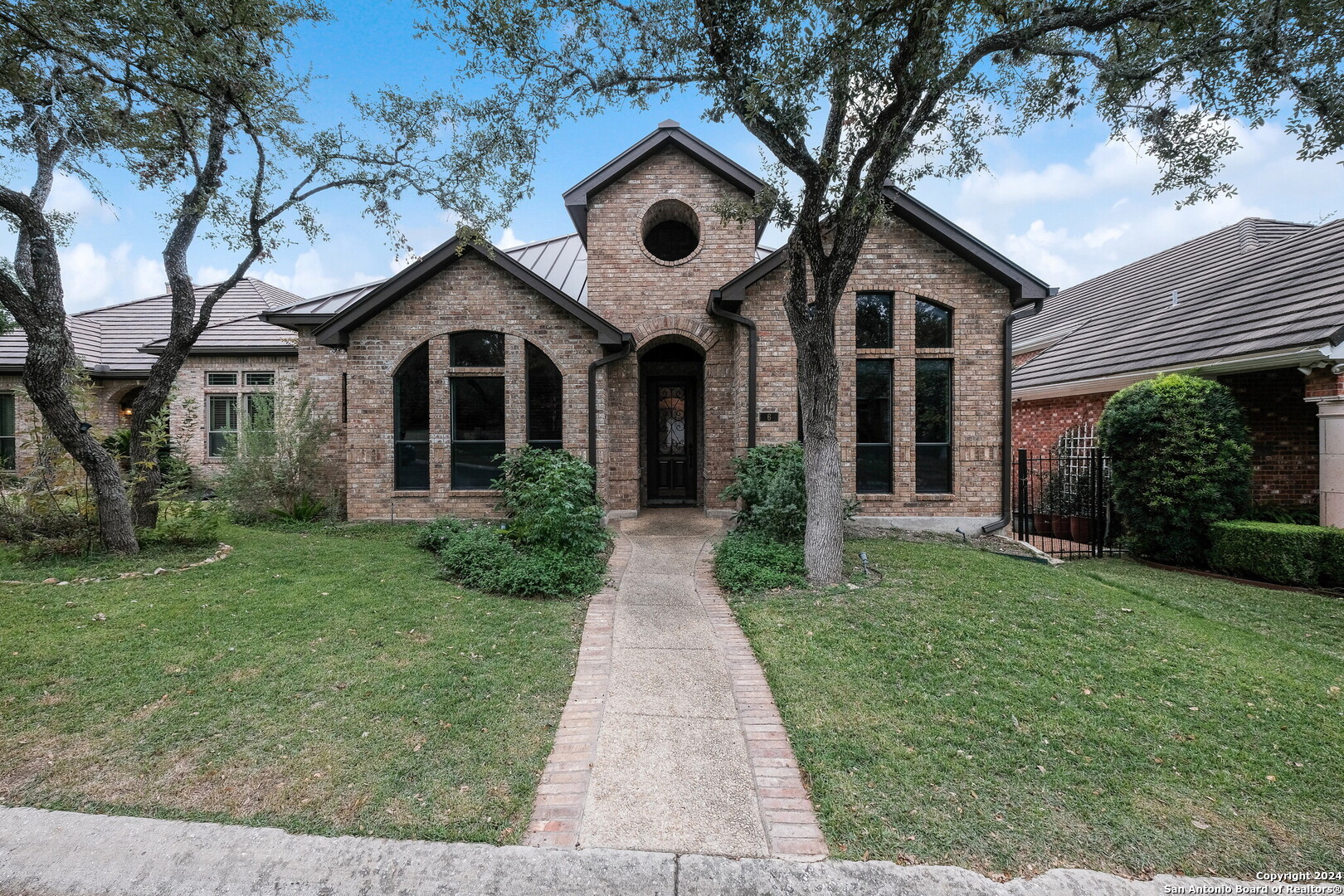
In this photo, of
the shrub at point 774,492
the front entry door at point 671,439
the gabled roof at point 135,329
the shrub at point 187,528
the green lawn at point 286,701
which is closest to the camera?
the green lawn at point 286,701

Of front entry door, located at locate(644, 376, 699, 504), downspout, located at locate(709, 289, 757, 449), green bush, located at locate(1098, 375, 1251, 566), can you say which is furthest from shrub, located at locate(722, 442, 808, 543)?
green bush, located at locate(1098, 375, 1251, 566)

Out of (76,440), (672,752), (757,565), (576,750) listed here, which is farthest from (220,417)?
(672,752)

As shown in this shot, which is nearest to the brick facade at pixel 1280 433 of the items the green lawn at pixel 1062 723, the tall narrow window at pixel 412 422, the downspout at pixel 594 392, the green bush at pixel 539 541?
the green lawn at pixel 1062 723

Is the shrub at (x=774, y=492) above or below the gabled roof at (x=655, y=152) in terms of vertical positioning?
below

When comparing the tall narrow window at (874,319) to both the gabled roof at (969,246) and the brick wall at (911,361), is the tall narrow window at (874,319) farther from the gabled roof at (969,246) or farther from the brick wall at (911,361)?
the gabled roof at (969,246)

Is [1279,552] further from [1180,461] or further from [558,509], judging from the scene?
[558,509]

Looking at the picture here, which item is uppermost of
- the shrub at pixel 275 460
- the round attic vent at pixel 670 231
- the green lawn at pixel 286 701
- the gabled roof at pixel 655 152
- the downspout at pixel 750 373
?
the gabled roof at pixel 655 152

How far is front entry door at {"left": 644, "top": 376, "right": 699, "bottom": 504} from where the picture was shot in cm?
1195

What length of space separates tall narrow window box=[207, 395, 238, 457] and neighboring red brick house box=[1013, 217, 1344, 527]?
66.1 feet

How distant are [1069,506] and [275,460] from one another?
15.5 metres

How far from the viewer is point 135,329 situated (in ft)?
55.4

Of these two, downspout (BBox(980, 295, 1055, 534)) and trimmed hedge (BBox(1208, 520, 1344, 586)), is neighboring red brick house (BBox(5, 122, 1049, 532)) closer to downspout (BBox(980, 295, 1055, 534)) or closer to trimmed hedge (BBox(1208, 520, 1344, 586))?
downspout (BBox(980, 295, 1055, 534))

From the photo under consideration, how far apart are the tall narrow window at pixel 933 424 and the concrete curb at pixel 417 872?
7871mm

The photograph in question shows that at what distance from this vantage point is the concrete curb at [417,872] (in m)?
2.41
